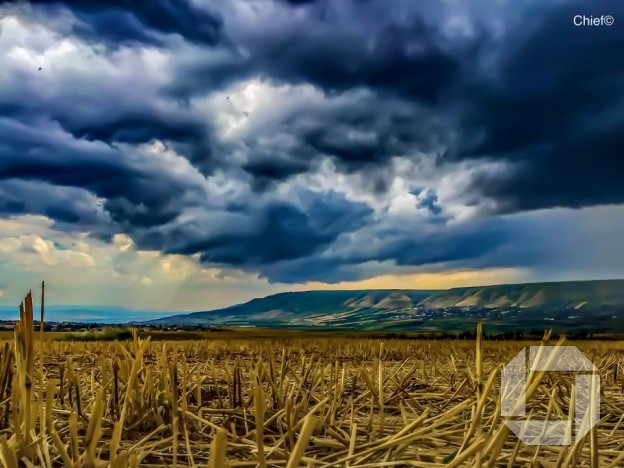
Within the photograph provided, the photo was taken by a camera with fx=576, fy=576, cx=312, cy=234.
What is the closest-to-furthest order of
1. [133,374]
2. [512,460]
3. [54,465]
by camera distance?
[512,460] → [54,465] → [133,374]

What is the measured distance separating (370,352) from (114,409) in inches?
312

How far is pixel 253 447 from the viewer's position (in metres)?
2.28

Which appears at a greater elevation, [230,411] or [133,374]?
[133,374]

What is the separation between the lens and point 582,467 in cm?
207

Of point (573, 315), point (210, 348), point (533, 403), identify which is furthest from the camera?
point (573, 315)

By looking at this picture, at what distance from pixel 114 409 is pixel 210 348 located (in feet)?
28.8

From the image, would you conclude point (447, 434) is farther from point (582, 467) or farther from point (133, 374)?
point (133, 374)

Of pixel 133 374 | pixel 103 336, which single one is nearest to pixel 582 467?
pixel 133 374

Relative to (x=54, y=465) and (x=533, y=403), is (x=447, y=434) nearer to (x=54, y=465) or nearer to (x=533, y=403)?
(x=533, y=403)

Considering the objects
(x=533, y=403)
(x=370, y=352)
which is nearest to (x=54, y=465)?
(x=533, y=403)

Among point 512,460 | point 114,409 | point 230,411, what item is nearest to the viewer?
point 512,460

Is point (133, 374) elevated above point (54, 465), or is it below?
above

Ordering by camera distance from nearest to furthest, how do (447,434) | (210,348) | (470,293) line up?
(447,434), (210,348), (470,293)

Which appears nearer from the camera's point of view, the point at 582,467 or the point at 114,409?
the point at 582,467
